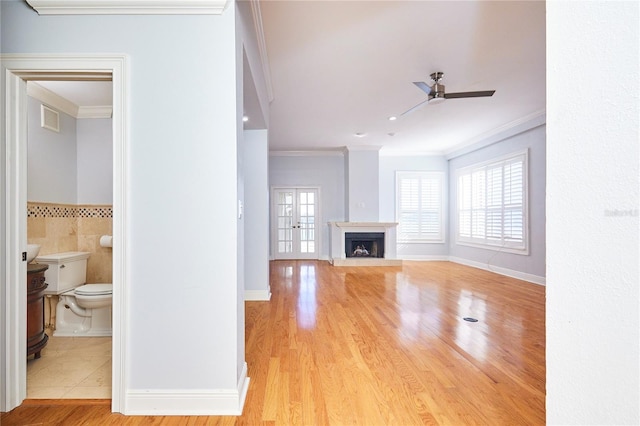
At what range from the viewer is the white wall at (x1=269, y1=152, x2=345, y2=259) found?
301 inches

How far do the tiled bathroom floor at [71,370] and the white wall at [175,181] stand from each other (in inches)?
21.9

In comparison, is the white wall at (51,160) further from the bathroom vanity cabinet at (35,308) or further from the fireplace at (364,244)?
the fireplace at (364,244)

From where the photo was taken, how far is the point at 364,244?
7301mm

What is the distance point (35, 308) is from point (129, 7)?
213cm

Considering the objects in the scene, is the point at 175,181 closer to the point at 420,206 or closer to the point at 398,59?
the point at 398,59

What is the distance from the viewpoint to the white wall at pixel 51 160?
3.07m

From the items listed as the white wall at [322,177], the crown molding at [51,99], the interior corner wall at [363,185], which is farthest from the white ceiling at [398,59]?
the crown molding at [51,99]

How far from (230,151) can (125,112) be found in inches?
23.0

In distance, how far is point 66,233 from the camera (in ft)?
11.3

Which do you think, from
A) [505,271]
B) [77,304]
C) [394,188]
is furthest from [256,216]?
[394,188]
